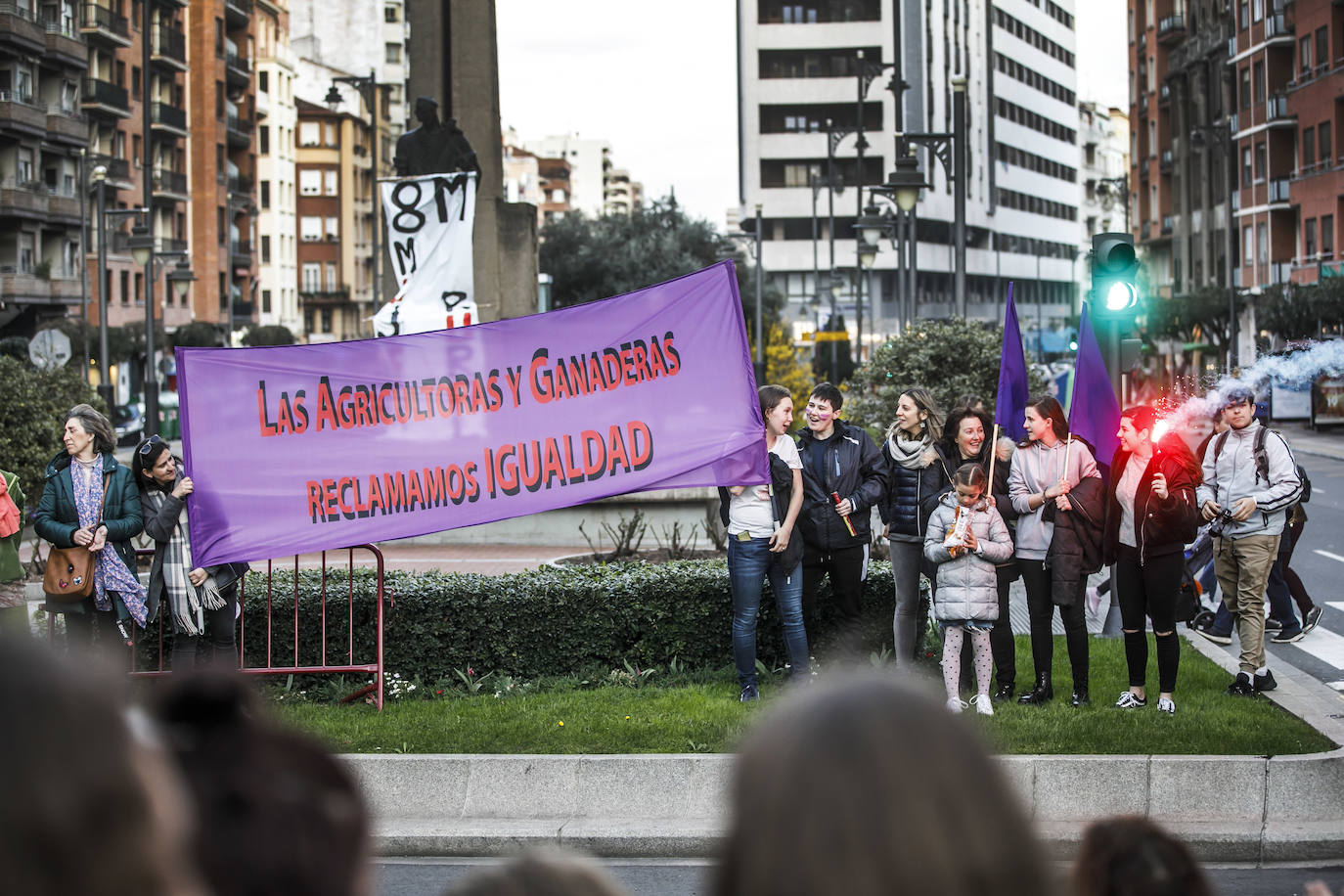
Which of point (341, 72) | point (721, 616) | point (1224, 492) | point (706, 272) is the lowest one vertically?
point (721, 616)

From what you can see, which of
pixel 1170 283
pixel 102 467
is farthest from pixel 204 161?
pixel 102 467

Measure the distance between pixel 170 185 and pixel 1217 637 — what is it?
73.4 m

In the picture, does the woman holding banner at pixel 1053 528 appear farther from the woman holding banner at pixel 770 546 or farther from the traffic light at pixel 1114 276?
the traffic light at pixel 1114 276

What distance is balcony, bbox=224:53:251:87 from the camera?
87.0 m

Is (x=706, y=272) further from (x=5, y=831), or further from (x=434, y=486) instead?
(x=5, y=831)

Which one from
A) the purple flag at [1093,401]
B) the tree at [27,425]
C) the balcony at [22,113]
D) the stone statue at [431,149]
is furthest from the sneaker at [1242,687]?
the balcony at [22,113]

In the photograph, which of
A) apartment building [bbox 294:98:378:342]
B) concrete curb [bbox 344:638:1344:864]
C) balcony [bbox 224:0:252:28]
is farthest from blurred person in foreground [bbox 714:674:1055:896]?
apartment building [bbox 294:98:378:342]

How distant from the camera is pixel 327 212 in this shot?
111 meters

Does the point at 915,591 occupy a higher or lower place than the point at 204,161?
lower

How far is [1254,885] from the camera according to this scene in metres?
6.71

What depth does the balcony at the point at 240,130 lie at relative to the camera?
289 feet

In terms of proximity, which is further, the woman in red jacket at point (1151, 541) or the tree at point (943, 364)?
the tree at point (943, 364)

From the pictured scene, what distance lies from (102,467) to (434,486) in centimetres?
208

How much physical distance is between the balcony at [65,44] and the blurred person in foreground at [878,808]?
6848 cm
